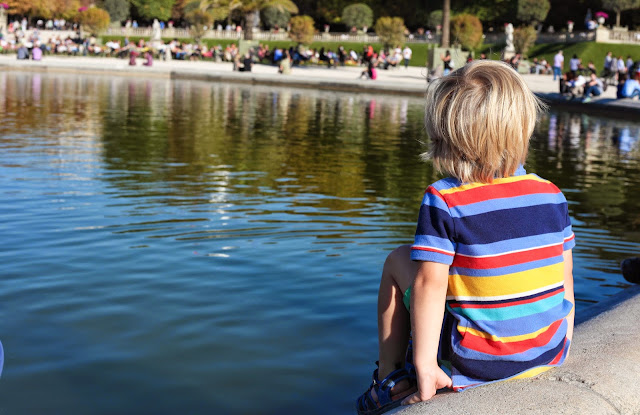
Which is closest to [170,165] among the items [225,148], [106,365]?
[225,148]

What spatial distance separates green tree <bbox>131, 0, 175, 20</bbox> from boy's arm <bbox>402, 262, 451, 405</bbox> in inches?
3216

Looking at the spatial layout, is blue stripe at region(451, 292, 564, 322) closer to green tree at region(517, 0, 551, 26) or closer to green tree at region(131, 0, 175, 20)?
green tree at region(517, 0, 551, 26)

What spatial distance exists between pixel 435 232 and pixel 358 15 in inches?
2490

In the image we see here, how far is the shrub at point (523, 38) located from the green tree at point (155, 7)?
4089 cm

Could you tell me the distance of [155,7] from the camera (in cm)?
8081

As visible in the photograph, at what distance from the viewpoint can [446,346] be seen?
Answer: 2773mm

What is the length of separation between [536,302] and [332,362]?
1.87 m

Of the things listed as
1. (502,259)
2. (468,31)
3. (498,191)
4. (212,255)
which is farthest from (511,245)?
(468,31)

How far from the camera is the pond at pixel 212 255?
4145 mm

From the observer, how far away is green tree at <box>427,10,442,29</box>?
5988 centimetres

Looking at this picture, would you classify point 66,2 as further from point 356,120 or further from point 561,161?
point 561,161

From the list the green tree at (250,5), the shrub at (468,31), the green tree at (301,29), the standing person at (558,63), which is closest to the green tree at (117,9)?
the green tree at (301,29)

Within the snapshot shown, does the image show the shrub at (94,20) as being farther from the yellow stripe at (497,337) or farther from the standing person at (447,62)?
the yellow stripe at (497,337)

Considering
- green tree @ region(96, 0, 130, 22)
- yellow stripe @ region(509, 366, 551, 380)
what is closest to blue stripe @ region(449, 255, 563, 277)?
yellow stripe @ region(509, 366, 551, 380)
